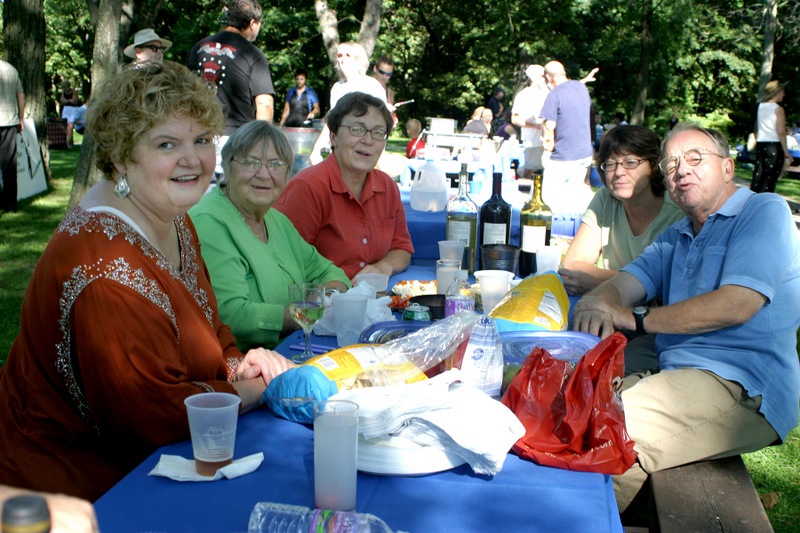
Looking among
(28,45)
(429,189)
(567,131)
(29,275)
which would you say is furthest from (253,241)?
(28,45)

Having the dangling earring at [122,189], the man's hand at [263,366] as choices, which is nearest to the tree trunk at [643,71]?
the man's hand at [263,366]

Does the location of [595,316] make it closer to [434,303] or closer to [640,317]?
[640,317]

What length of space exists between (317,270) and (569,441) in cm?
174

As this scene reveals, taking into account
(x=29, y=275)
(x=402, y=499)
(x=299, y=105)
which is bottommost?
(x=29, y=275)

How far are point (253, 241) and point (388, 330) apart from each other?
0.79m

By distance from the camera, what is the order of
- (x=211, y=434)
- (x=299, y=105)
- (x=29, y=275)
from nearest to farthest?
(x=211, y=434)
(x=29, y=275)
(x=299, y=105)

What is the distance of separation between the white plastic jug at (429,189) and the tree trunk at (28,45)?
283 inches

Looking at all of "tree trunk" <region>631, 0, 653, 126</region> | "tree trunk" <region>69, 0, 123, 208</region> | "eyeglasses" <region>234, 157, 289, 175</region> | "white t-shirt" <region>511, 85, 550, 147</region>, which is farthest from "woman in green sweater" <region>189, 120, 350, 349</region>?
"tree trunk" <region>631, 0, 653, 126</region>

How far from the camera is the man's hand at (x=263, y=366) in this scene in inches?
67.7

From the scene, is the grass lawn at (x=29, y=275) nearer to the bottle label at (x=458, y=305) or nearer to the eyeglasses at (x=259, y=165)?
the bottle label at (x=458, y=305)

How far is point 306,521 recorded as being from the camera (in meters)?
0.97

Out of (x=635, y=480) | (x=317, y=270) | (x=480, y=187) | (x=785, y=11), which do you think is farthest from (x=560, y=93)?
(x=785, y=11)

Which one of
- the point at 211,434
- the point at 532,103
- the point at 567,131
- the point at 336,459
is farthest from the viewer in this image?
the point at 532,103

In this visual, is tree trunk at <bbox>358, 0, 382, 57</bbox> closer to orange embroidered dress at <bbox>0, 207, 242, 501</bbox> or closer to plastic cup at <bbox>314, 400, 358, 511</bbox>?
orange embroidered dress at <bbox>0, 207, 242, 501</bbox>
